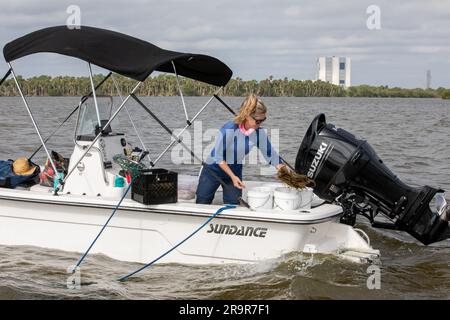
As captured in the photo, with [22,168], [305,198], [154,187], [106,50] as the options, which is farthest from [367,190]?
[22,168]

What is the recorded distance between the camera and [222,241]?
20.7 feet

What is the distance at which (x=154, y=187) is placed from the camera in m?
6.24

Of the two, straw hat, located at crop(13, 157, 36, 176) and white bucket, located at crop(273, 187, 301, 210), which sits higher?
straw hat, located at crop(13, 157, 36, 176)

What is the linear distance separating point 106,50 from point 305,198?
2.70 meters

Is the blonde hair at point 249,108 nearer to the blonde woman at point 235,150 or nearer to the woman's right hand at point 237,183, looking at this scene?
the blonde woman at point 235,150

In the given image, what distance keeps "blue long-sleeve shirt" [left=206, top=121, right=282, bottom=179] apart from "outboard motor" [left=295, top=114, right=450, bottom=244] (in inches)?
22.7

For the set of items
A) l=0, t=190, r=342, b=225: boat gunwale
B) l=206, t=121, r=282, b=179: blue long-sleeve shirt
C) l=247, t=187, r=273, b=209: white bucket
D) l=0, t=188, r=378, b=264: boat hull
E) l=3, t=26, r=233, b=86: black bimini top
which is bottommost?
l=0, t=188, r=378, b=264: boat hull

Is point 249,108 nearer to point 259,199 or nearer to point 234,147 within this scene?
point 234,147

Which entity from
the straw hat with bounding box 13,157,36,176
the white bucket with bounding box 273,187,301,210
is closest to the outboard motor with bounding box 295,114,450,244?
the white bucket with bounding box 273,187,301,210

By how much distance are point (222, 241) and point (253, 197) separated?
585mm

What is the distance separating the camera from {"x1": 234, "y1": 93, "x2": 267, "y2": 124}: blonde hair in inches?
242

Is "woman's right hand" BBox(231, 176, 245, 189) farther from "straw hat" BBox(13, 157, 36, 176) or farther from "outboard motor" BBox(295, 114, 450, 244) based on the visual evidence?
"straw hat" BBox(13, 157, 36, 176)
